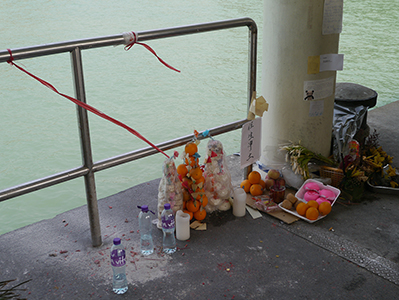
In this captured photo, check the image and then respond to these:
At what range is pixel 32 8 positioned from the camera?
12.9 metres

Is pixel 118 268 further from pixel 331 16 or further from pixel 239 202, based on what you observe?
pixel 331 16

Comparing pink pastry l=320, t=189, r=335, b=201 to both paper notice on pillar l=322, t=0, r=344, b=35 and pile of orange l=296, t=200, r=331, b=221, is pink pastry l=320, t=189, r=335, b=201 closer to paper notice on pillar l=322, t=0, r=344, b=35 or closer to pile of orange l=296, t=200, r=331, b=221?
pile of orange l=296, t=200, r=331, b=221

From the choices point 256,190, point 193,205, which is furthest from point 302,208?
point 193,205

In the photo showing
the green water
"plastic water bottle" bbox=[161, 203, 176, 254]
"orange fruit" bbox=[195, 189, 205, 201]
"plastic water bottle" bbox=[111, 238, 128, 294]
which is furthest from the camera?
the green water

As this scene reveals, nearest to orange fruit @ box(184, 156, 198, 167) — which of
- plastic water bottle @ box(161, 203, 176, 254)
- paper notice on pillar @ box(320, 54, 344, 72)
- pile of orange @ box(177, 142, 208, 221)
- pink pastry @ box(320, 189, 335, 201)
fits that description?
pile of orange @ box(177, 142, 208, 221)

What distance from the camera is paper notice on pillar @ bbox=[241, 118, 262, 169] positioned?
2.83 m

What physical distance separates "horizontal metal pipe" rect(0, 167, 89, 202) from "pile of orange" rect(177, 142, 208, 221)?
65 cm

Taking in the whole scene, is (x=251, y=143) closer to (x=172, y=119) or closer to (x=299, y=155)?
(x=299, y=155)

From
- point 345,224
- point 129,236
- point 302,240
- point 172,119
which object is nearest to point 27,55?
point 129,236

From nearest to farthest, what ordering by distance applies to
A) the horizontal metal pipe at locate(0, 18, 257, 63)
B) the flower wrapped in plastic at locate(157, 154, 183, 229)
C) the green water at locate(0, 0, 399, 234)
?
1. the horizontal metal pipe at locate(0, 18, 257, 63)
2. the flower wrapped in plastic at locate(157, 154, 183, 229)
3. the green water at locate(0, 0, 399, 234)

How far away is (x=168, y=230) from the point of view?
7.98 ft

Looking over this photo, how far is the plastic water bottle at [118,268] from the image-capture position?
212 cm

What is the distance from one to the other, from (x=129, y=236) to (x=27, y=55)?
1.24 metres

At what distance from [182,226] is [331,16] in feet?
5.70
